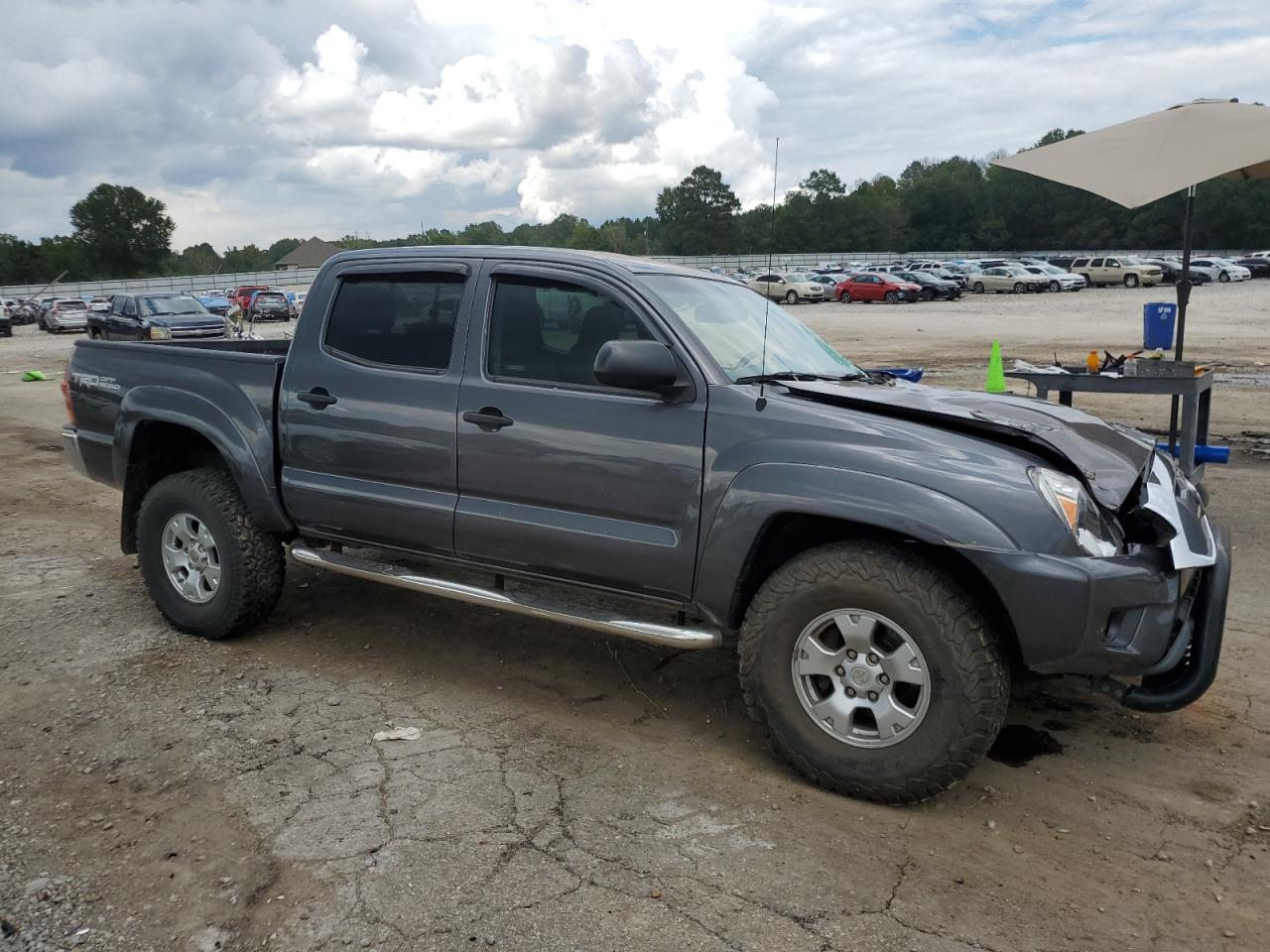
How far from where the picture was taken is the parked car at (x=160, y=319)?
2417cm

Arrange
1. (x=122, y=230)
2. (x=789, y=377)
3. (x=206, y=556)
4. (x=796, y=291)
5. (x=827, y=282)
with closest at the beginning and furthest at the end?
1. (x=789, y=377)
2. (x=206, y=556)
3. (x=796, y=291)
4. (x=827, y=282)
5. (x=122, y=230)

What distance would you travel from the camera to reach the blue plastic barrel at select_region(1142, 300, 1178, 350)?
755cm

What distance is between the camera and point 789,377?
13.4 feet

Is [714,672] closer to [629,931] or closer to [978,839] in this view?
[978,839]

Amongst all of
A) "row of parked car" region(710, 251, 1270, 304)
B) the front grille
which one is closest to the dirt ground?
the front grille

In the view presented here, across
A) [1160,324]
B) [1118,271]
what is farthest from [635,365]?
[1118,271]

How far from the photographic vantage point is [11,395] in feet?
55.9

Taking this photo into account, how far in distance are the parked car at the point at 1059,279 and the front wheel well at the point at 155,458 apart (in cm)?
4761

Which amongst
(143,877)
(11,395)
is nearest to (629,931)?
(143,877)

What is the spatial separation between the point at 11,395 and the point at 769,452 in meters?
17.3

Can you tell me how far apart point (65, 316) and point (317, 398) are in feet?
144

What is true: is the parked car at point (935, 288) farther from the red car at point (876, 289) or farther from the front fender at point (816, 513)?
the front fender at point (816, 513)

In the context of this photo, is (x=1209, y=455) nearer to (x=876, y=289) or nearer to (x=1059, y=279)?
(x=876, y=289)

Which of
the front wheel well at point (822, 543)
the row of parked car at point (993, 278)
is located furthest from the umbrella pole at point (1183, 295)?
the row of parked car at point (993, 278)
